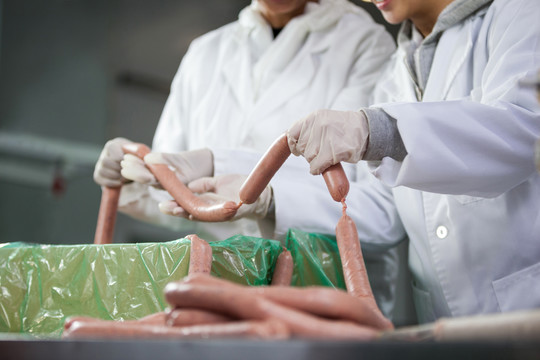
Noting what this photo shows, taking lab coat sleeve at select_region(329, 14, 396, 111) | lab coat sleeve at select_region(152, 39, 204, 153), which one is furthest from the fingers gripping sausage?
lab coat sleeve at select_region(152, 39, 204, 153)

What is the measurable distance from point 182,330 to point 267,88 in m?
1.50

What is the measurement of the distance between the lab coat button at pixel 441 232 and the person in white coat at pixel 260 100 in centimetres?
30

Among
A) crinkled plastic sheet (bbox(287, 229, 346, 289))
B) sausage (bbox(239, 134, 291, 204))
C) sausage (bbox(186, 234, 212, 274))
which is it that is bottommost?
crinkled plastic sheet (bbox(287, 229, 346, 289))

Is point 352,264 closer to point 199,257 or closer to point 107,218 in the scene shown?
point 199,257

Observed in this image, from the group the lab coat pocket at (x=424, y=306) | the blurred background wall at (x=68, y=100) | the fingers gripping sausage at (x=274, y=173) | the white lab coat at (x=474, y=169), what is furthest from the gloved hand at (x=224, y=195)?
the blurred background wall at (x=68, y=100)

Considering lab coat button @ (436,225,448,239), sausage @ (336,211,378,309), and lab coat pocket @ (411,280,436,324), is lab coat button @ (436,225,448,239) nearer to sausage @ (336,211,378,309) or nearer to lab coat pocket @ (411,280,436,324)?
lab coat pocket @ (411,280,436,324)

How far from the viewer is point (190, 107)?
250 centimetres

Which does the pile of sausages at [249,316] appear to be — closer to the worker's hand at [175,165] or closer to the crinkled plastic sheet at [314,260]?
the crinkled plastic sheet at [314,260]

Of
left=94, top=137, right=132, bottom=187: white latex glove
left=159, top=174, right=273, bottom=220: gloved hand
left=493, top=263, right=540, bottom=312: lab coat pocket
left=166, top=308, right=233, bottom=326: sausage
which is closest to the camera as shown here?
left=166, top=308, right=233, bottom=326: sausage

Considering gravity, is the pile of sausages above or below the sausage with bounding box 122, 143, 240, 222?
above

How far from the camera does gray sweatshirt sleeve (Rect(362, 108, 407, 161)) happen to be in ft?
4.59

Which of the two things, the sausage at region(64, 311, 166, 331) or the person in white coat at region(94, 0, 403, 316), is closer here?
the sausage at region(64, 311, 166, 331)

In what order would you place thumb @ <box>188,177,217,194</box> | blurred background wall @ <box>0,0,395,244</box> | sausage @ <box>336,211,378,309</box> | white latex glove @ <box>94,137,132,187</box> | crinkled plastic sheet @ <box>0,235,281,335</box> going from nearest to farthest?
sausage @ <box>336,211,378,309</box>, crinkled plastic sheet @ <box>0,235,281,335</box>, thumb @ <box>188,177,217,194</box>, white latex glove @ <box>94,137,132,187</box>, blurred background wall @ <box>0,0,395,244</box>

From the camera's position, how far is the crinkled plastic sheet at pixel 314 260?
5.34 ft
